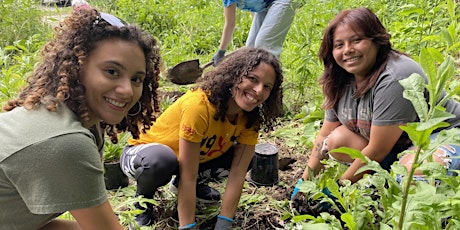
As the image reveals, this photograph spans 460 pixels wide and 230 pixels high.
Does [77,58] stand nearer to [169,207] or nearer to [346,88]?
[169,207]

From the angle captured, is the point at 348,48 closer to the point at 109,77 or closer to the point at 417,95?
the point at 417,95

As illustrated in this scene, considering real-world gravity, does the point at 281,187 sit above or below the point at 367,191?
below

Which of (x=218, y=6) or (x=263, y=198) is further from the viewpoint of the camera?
(x=218, y=6)

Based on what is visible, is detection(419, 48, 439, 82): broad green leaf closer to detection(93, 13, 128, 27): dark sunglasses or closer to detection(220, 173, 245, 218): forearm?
detection(93, 13, 128, 27): dark sunglasses

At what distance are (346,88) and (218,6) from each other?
4.50 metres

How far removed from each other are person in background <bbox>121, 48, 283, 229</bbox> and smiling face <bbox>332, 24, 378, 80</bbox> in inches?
12.7

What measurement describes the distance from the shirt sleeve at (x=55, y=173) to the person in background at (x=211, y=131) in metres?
0.80

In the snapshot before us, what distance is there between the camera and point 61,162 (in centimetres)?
104

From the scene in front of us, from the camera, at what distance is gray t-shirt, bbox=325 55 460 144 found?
182 cm

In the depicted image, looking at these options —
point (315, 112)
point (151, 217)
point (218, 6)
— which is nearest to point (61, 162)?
point (151, 217)

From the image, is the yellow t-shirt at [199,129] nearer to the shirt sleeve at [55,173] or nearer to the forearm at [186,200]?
the forearm at [186,200]

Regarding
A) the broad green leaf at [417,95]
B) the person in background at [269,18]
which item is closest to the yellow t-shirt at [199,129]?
the broad green leaf at [417,95]

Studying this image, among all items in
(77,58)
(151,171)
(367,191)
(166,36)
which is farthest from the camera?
(166,36)

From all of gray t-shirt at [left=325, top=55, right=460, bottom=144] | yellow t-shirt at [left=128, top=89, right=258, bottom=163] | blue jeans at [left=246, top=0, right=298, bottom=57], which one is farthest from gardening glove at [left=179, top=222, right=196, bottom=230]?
blue jeans at [left=246, top=0, right=298, bottom=57]
